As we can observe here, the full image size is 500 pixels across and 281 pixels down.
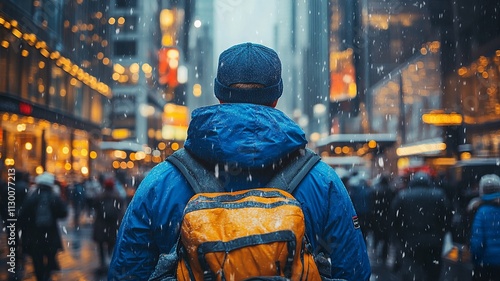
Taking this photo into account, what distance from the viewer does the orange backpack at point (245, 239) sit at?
1.93 m

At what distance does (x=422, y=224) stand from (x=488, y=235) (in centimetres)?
155

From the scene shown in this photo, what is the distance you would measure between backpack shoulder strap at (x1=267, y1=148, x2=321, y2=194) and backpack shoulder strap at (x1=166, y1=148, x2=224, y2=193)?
0.72 ft

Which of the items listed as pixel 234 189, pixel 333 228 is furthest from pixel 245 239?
pixel 333 228

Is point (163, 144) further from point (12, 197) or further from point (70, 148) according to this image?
point (12, 197)

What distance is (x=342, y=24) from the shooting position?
202 feet

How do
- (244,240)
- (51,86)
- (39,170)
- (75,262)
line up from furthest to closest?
(51,86) < (39,170) < (75,262) < (244,240)

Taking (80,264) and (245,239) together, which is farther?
(80,264)

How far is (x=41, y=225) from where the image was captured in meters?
9.55

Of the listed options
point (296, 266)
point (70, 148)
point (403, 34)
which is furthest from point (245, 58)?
point (403, 34)

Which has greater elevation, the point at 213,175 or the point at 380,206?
the point at 213,175

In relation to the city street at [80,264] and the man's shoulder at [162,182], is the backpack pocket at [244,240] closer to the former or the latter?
the man's shoulder at [162,182]

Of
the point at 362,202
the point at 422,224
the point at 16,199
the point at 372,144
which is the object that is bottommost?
the point at 362,202

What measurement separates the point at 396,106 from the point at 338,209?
6623cm

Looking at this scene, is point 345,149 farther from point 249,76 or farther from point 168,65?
point 168,65
